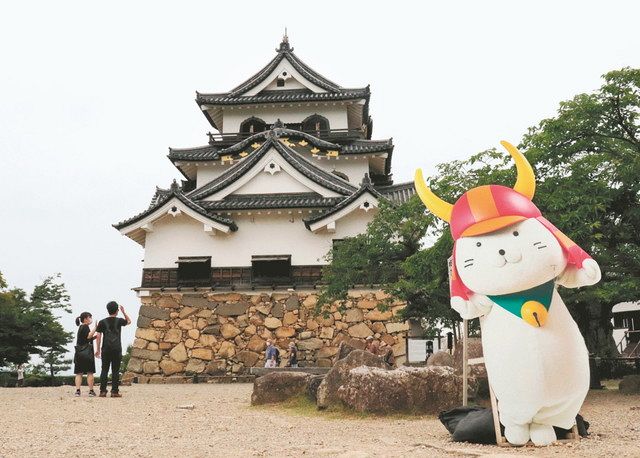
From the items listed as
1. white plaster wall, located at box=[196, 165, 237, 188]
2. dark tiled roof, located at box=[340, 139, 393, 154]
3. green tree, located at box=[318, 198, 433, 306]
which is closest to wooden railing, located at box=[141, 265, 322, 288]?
green tree, located at box=[318, 198, 433, 306]

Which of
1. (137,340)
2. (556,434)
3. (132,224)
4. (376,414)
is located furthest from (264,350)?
(556,434)

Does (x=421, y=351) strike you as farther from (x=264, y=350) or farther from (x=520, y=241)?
(x=520, y=241)

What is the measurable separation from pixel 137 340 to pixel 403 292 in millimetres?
9897

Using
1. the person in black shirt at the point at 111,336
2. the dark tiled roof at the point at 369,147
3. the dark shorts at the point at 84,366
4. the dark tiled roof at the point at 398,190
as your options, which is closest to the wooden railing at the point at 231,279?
the dark tiled roof at the point at 398,190

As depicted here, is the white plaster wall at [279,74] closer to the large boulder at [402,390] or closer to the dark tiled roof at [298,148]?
the dark tiled roof at [298,148]

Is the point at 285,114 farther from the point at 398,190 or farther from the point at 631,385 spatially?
the point at 631,385

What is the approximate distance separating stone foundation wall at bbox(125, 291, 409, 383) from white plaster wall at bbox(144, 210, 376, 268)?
1169 millimetres

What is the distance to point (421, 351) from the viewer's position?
1717 cm

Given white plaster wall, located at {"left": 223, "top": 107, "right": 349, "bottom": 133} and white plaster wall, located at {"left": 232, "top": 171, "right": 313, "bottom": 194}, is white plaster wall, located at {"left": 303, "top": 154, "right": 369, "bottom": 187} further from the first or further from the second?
white plaster wall, located at {"left": 232, "top": 171, "right": 313, "bottom": 194}

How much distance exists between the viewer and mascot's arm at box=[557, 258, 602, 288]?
491 centimetres

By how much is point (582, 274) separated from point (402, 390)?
11.0 ft

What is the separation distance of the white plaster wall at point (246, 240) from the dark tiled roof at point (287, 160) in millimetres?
1115

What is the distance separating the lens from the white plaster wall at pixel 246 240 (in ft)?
57.9

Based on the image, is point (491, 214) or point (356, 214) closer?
point (491, 214)
